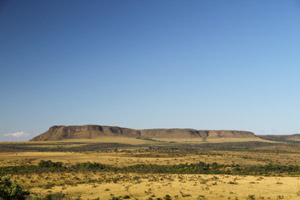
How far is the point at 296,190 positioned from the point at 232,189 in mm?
7353

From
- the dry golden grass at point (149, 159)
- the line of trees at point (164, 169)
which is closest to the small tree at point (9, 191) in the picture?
the line of trees at point (164, 169)

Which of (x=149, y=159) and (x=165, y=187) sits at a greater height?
(x=165, y=187)

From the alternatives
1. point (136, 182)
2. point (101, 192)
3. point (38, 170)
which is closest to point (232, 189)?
point (136, 182)

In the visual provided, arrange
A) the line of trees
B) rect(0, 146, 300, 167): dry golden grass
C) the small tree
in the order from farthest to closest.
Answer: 1. rect(0, 146, 300, 167): dry golden grass
2. the line of trees
3. the small tree

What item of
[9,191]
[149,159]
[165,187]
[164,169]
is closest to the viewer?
[9,191]

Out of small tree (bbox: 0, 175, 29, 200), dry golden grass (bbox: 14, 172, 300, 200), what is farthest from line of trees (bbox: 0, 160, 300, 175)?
small tree (bbox: 0, 175, 29, 200)

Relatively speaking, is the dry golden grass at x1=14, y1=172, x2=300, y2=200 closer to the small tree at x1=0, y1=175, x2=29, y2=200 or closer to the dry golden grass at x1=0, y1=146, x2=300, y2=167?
the small tree at x1=0, y1=175, x2=29, y2=200

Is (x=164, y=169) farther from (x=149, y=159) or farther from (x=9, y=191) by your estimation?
(x=9, y=191)

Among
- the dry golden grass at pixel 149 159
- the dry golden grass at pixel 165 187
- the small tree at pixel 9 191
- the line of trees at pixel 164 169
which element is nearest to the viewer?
the small tree at pixel 9 191

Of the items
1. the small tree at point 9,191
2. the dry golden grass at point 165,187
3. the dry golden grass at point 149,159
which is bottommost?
the dry golden grass at point 149,159

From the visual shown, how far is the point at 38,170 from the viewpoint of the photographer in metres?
47.0

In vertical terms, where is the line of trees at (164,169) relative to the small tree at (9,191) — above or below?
below

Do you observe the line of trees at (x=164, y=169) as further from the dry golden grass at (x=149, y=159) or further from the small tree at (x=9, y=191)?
the small tree at (x=9, y=191)

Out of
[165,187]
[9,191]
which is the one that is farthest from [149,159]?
[9,191]
